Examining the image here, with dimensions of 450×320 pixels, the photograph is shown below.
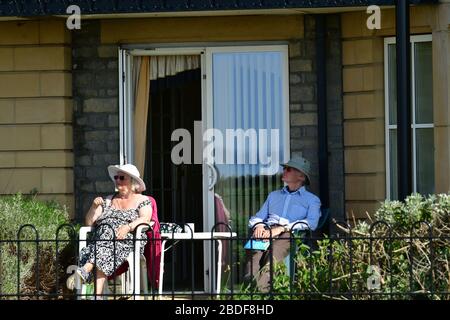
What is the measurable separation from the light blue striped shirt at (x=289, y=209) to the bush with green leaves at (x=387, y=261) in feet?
7.11

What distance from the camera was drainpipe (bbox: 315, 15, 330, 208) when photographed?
12.4 m

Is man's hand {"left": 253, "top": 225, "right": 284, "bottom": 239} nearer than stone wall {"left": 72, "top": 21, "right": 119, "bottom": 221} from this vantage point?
Yes

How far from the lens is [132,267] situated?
1073 cm

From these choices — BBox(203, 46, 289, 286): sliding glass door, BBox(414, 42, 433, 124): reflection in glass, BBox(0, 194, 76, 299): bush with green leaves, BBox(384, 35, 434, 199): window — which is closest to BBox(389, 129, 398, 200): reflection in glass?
BBox(384, 35, 434, 199): window

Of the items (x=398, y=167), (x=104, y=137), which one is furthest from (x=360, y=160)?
(x=104, y=137)

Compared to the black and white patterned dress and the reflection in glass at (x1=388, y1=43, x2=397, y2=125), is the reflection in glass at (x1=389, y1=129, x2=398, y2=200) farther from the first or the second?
the black and white patterned dress

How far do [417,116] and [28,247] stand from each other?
4.07m

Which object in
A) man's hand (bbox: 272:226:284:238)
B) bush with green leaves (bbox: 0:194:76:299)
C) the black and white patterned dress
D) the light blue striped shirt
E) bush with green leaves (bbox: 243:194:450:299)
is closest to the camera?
bush with green leaves (bbox: 243:194:450:299)

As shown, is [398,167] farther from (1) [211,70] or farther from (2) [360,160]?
(1) [211,70]

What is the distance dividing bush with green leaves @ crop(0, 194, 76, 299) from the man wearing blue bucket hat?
1.79 metres

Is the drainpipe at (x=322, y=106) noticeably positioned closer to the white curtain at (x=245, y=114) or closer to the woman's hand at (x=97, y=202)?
the white curtain at (x=245, y=114)

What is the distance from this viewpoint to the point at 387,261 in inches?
358

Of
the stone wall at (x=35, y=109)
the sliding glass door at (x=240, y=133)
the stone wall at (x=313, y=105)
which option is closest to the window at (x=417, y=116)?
the stone wall at (x=313, y=105)

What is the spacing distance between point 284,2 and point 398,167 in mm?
1909
